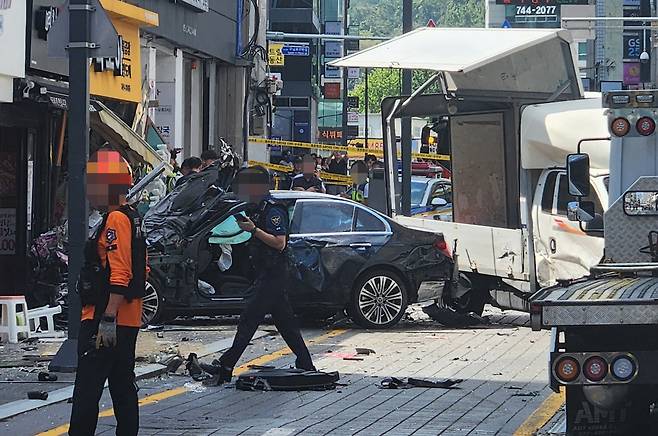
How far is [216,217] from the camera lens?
52.9 feet

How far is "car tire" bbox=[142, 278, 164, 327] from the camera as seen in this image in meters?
15.9

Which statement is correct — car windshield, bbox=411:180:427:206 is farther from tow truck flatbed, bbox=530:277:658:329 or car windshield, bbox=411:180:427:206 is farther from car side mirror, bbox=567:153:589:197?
tow truck flatbed, bbox=530:277:658:329

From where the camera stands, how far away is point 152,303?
1591 cm

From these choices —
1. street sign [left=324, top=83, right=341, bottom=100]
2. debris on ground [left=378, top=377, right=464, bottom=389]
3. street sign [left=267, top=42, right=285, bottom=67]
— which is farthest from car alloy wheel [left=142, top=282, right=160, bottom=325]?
street sign [left=324, top=83, right=341, bottom=100]

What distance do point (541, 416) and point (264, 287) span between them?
278 centimetres

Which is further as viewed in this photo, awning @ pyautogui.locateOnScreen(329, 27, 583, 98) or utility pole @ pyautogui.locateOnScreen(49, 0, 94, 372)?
awning @ pyautogui.locateOnScreen(329, 27, 583, 98)

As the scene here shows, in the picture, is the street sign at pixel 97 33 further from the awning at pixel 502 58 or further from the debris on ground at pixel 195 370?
the awning at pixel 502 58

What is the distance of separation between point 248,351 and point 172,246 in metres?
2.21

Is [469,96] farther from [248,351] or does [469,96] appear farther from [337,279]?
[248,351]

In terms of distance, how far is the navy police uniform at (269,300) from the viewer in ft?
37.5

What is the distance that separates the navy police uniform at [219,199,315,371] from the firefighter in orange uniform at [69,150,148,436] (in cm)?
365

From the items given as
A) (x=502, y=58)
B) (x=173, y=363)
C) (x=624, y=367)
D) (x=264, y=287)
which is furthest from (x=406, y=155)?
(x=624, y=367)

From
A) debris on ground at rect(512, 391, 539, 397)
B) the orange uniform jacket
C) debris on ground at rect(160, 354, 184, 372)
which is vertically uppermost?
the orange uniform jacket

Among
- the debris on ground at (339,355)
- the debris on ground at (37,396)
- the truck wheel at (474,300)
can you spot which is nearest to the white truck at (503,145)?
the truck wheel at (474,300)
